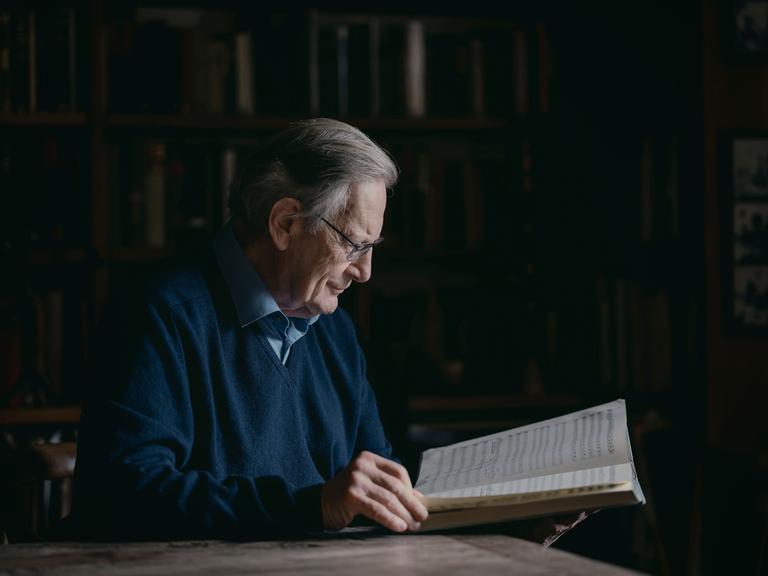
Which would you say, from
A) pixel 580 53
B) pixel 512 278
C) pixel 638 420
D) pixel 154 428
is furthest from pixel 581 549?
pixel 154 428

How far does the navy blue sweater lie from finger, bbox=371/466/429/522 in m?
0.10

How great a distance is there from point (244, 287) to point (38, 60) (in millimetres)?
1497

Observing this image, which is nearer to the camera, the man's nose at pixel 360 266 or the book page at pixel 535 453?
the book page at pixel 535 453

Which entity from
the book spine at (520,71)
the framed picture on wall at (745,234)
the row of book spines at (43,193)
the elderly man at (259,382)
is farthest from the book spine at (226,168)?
the framed picture on wall at (745,234)

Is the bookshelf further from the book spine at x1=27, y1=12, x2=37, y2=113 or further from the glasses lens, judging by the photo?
the glasses lens

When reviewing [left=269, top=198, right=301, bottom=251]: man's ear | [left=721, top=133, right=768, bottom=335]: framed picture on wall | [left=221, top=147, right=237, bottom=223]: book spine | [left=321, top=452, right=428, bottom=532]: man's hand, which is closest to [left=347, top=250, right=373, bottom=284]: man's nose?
[left=269, top=198, right=301, bottom=251]: man's ear

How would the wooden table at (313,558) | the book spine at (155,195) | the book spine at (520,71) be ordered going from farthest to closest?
the book spine at (520,71)
the book spine at (155,195)
the wooden table at (313,558)

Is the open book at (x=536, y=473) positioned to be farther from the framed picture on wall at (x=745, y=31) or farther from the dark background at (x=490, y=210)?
the framed picture on wall at (x=745, y=31)

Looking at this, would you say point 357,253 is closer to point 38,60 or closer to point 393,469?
point 393,469

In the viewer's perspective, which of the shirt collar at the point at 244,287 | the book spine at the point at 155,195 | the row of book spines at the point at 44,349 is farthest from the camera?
the book spine at the point at 155,195

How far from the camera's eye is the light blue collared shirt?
4.74ft

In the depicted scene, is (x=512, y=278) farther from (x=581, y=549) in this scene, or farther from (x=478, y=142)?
(x=581, y=549)

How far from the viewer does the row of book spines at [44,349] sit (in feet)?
8.39

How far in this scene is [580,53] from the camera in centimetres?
302
